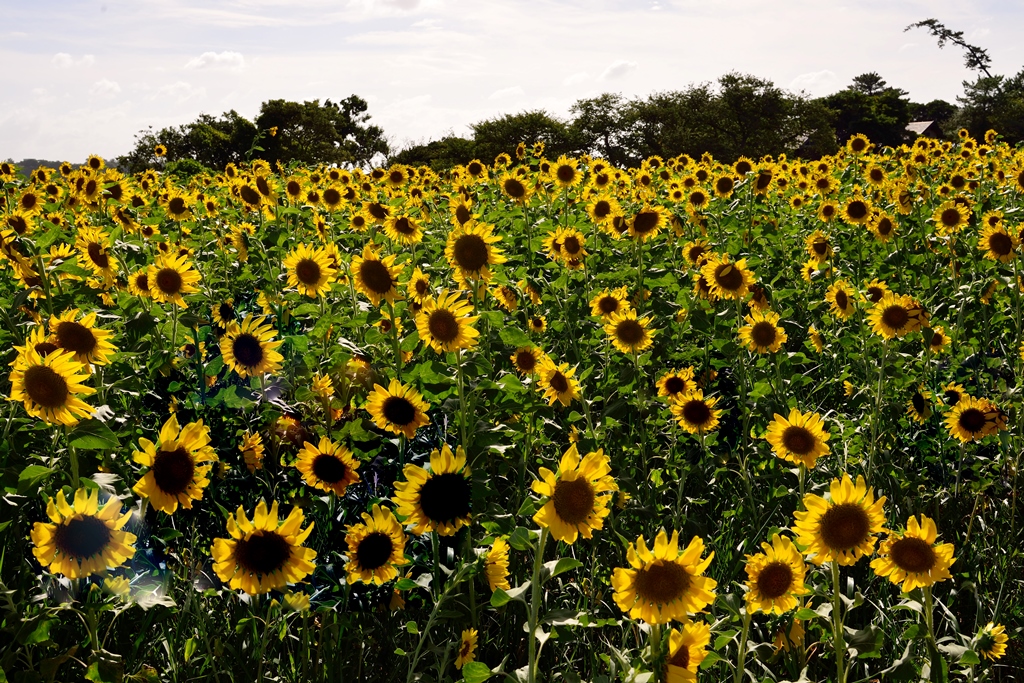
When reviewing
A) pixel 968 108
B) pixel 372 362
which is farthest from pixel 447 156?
pixel 968 108

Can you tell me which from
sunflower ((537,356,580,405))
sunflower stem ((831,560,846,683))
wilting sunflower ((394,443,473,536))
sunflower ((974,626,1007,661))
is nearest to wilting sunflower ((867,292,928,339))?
sunflower ((537,356,580,405))

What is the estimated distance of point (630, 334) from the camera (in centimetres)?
410

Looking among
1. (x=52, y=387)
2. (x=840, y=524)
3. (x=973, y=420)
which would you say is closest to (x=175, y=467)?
(x=52, y=387)

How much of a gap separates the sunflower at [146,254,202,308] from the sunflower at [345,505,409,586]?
1.91 m

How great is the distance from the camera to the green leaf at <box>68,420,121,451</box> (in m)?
2.23

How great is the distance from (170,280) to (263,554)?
2.18 metres

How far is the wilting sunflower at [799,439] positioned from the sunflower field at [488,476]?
0.01 metres

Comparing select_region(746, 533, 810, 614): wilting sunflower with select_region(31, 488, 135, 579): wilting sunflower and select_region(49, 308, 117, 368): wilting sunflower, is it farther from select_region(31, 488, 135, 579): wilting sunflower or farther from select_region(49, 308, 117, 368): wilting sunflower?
select_region(49, 308, 117, 368): wilting sunflower

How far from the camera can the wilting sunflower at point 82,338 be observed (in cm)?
264

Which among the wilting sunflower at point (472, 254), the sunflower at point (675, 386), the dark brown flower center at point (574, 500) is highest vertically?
the wilting sunflower at point (472, 254)

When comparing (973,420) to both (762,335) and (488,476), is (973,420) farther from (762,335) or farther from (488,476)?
(488,476)

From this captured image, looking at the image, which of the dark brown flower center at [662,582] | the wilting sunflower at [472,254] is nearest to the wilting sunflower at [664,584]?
the dark brown flower center at [662,582]

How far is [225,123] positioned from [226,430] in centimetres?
4208

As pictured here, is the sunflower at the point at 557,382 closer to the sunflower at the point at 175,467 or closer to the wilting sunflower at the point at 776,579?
the wilting sunflower at the point at 776,579
